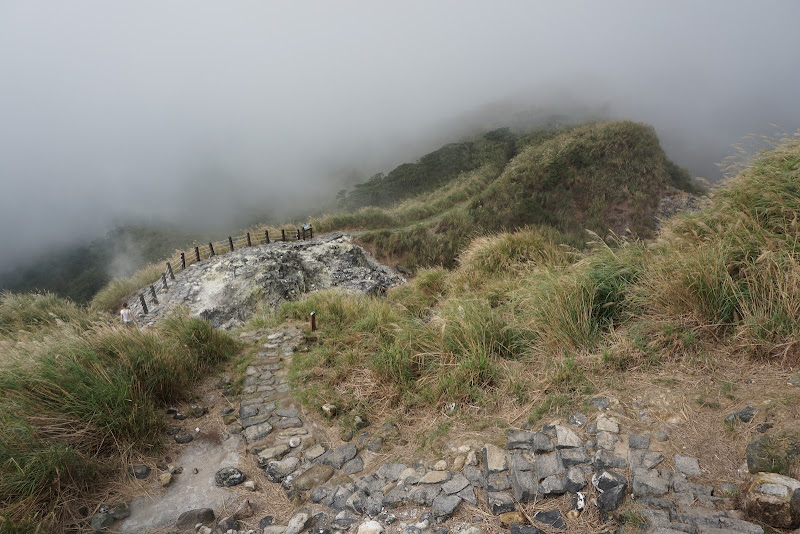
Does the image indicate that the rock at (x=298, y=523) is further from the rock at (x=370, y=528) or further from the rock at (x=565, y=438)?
the rock at (x=565, y=438)

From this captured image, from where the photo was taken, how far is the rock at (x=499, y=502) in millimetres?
2590

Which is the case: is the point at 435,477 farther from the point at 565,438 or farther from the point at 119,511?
the point at 119,511

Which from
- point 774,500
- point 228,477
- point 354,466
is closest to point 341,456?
point 354,466

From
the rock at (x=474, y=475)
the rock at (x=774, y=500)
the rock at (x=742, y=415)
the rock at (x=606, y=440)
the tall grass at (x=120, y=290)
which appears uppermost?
the rock at (x=774, y=500)

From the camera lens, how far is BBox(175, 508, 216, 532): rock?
10.3 ft

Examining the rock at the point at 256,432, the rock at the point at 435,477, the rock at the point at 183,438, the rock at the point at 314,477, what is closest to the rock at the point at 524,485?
the rock at the point at 435,477

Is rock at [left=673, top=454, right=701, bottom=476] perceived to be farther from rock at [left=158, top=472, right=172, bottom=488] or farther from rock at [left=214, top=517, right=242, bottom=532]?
rock at [left=158, top=472, right=172, bottom=488]

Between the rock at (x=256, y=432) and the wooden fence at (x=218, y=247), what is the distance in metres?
14.7

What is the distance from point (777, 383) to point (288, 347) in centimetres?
599

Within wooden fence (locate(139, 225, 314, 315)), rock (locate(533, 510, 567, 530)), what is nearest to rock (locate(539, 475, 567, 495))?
rock (locate(533, 510, 567, 530))

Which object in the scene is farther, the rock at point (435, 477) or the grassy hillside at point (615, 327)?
the grassy hillside at point (615, 327)

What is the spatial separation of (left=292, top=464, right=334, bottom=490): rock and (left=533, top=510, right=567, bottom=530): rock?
189 centimetres

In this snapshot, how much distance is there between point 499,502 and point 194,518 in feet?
7.97

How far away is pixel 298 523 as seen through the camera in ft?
9.84
